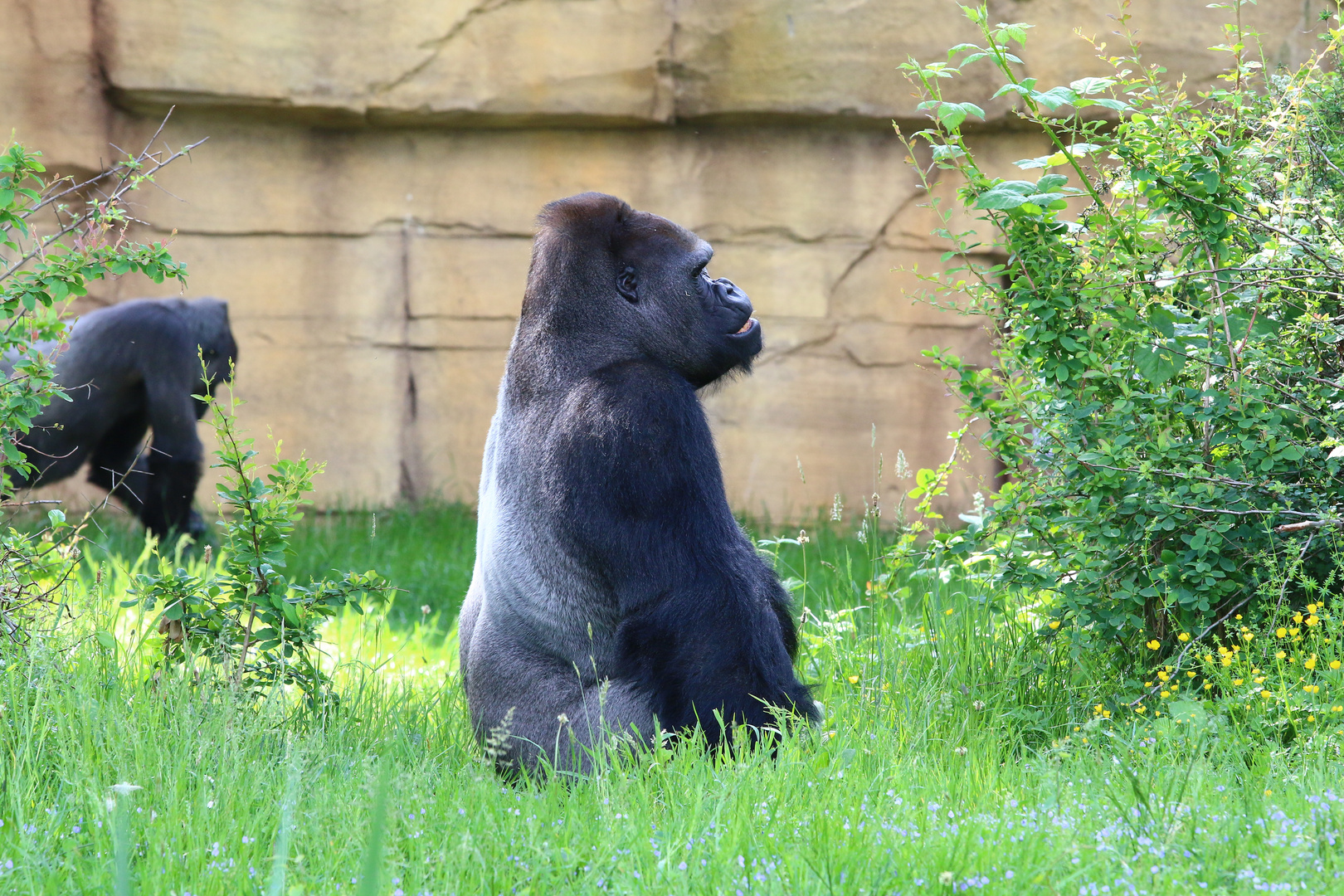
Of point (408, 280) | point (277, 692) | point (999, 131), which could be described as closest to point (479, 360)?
point (408, 280)

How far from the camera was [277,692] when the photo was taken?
119 inches

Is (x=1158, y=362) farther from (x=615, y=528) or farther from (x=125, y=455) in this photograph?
(x=125, y=455)

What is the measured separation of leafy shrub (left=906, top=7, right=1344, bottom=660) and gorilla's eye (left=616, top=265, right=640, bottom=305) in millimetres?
740

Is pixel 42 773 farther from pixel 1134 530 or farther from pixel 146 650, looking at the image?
pixel 1134 530

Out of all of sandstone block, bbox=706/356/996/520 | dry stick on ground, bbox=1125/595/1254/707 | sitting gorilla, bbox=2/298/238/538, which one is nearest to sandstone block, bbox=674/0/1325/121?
sandstone block, bbox=706/356/996/520

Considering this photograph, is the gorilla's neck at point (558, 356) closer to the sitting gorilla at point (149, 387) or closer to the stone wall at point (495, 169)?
the sitting gorilla at point (149, 387)

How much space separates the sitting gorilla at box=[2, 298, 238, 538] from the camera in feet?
19.9

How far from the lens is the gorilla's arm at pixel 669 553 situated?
2.67m

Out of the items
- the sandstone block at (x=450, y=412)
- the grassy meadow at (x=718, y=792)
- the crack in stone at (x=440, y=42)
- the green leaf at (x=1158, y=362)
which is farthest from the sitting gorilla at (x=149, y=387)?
the green leaf at (x=1158, y=362)

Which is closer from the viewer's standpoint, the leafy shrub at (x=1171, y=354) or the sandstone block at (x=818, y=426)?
the leafy shrub at (x=1171, y=354)

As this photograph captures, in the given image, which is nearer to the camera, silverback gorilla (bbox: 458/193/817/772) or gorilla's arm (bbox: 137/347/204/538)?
silverback gorilla (bbox: 458/193/817/772)

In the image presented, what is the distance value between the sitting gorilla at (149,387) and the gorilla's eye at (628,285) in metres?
3.65

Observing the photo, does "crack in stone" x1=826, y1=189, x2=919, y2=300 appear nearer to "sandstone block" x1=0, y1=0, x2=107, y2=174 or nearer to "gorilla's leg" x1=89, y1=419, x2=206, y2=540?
"gorilla's leg" x1=89, y1=419, x2=206, y2=540

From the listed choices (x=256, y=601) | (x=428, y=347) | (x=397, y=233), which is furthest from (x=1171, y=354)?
(x=397, y=233)
